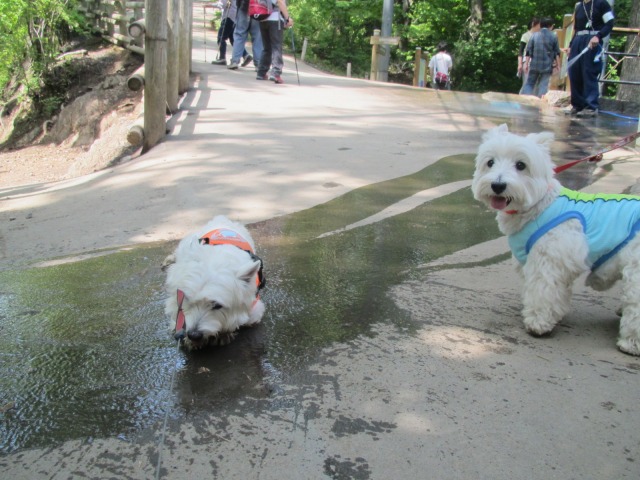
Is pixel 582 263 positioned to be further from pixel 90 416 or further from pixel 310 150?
pixel 310 150

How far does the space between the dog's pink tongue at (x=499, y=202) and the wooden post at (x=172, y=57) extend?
25.8 ft

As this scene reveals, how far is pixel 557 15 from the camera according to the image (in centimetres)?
2916

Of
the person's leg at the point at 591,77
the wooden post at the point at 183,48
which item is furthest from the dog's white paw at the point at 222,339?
the person's leg at the point at 591,77

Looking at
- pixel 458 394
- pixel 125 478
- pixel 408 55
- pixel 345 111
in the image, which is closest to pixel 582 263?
pixel 458 394

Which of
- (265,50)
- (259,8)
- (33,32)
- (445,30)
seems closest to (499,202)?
(259,8)

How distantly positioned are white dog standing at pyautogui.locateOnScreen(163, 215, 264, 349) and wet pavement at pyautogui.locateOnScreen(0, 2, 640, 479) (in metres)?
0.15

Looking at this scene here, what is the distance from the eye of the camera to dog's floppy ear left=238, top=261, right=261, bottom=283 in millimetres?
3322

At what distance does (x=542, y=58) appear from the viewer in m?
14.4

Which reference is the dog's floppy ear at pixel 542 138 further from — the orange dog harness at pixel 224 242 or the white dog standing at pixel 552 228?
the orange dog harness at pixel 224 242

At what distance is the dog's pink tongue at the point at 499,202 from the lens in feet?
11.4

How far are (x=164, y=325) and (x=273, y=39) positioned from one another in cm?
1105

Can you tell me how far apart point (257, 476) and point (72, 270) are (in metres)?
2.94

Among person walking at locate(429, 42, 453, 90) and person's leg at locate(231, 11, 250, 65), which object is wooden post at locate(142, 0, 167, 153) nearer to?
person's leg at locate(231, 11, 250, 65)

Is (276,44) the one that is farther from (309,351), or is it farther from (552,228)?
(309,351)
